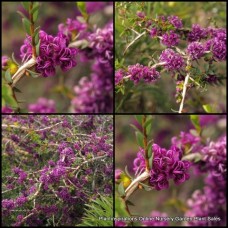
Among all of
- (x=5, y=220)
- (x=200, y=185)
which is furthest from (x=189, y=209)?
(x=5, y=220)

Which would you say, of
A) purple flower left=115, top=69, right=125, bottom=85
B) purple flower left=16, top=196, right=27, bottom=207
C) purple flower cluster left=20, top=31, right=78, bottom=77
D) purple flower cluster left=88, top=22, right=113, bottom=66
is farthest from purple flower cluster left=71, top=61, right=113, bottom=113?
purple flower left=16, top=196, right=27, bottom=207

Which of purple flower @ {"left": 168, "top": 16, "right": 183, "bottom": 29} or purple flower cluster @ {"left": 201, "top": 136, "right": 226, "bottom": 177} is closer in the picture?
purple flower @ {"left": 168, "top": 16, "right": 183, "bottom": 29}

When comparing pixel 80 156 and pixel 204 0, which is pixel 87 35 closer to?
pixel 80 156

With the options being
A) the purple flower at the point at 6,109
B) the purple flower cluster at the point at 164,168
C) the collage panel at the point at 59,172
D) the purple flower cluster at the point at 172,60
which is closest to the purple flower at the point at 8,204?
the collage panel at the point at 59,172

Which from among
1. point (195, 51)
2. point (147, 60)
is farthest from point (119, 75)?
point (195, 51)

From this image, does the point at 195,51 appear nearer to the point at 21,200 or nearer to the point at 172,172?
the point at 172,172

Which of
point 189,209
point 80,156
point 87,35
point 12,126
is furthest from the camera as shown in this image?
point 189,209

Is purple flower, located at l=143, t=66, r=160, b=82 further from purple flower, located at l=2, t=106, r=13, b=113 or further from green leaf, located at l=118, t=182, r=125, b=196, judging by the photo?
purple flower, located at l=2, t=106, r=13, b=113
